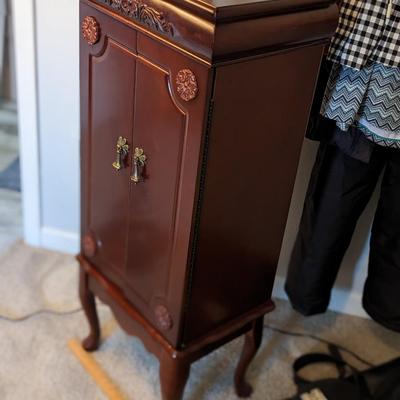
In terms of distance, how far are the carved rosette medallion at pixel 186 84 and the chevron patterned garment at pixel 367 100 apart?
0.41 m

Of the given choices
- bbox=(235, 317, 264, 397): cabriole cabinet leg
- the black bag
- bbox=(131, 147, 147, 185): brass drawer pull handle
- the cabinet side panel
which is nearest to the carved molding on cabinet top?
the cabinet side panel

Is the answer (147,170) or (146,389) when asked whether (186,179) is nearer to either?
(147,170)

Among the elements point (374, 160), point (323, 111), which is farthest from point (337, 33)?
point (374, 160)

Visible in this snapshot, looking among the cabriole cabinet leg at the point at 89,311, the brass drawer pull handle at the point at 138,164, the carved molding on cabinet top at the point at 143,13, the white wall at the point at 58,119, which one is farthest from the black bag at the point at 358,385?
the carved molding on cabinet top at the point at 143,13

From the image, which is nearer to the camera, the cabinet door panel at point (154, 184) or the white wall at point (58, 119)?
the cabinet door panel at point (154, 184)

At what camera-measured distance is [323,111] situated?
1310 mm

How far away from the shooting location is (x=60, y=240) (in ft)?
6.56

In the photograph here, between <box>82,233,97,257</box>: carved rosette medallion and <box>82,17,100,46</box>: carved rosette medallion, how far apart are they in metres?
0.48

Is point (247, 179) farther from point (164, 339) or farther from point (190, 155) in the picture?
point (164, 339)

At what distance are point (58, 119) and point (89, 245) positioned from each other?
0.49 meters

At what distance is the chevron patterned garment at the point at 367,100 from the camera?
1.25 metres

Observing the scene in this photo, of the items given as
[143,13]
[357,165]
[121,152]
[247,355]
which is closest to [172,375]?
[247,355]

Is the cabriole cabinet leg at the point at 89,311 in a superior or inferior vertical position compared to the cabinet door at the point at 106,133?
inferior

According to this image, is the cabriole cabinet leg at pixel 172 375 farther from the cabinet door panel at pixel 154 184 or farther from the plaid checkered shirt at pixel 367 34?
the plaid checkered shirt at pixel 367 34
